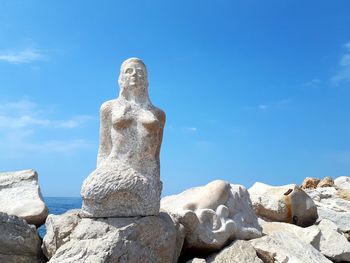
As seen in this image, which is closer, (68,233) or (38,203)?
(68,233)

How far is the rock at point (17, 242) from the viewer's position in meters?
5.40

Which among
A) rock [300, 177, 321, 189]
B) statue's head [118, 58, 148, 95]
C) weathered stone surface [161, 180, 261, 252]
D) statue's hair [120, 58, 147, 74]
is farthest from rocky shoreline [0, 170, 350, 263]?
rock [300, 177, 321, 189]

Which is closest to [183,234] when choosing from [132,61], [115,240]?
[115,240]

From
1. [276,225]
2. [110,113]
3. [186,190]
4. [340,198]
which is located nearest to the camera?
[110,113]

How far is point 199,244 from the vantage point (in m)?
5.79

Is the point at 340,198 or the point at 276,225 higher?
the point at 340,198

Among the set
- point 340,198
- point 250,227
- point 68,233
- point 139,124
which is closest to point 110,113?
point 139,124

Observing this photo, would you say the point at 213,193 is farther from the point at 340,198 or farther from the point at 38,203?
the point at 340,198

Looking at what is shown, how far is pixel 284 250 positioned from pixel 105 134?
112 inches

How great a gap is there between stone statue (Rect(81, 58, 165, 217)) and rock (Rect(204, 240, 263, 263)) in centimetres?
118

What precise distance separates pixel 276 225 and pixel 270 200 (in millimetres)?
735

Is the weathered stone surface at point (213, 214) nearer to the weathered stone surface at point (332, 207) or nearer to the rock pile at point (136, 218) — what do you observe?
the rock pile at point (136, 218)

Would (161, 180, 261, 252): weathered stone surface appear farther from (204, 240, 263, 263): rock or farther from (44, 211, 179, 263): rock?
(44, 211, 179, 263): rock

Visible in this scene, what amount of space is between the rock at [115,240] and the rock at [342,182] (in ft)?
31.8
